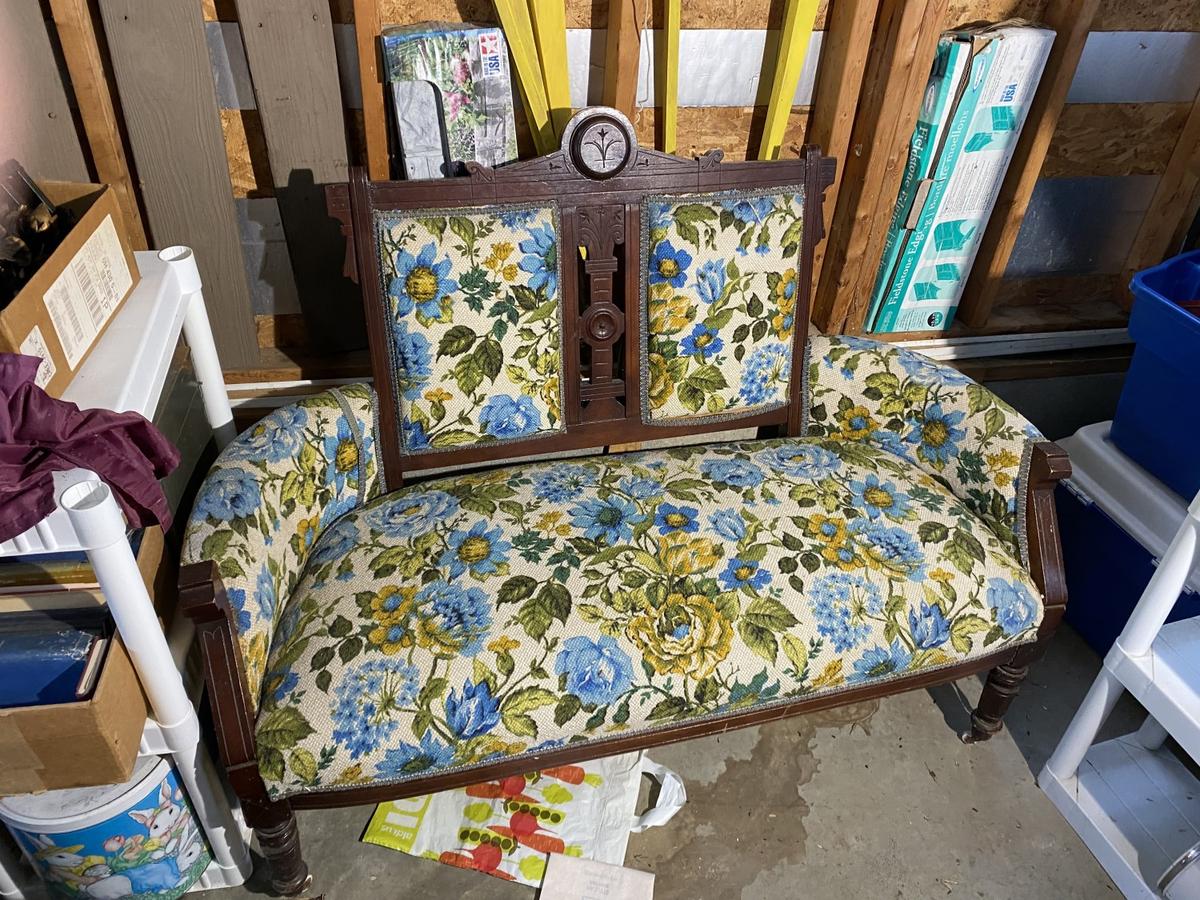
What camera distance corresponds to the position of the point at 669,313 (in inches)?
76.2

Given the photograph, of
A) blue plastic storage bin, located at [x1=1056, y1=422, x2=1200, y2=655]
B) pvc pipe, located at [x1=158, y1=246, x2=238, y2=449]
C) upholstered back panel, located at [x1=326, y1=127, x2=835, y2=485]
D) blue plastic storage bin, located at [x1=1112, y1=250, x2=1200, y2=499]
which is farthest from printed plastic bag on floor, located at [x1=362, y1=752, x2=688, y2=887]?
blue plastic storage bin, located at [x1=1112, y1=250, x2=1200, y2=499]

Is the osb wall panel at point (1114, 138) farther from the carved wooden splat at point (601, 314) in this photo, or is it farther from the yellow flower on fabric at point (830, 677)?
the yellow flower on fabric at point (830, 677)

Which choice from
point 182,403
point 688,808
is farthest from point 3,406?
point 688,808

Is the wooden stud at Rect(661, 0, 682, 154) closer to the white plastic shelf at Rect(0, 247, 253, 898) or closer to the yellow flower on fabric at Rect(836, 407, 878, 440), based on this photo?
the yellow flower on fabric at Rect(836, 407, 878, 440)

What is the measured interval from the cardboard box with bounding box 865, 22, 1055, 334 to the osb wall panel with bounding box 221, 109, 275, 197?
1.63m

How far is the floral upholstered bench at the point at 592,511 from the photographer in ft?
4.89

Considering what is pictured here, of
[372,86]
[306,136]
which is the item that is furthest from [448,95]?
[306,136]

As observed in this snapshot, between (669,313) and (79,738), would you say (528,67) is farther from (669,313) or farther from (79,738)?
(79,738)

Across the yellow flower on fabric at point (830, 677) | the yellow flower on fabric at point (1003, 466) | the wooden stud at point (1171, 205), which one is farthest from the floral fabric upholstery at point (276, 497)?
the wooden stud at point (1171, 205)

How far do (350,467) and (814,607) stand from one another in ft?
3.27

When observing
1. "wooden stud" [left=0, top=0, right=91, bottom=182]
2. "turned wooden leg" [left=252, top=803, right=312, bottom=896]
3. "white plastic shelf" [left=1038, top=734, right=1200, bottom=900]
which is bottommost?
"white plastic shelf" [left=1038, top=734, right=1200, bottom=900]

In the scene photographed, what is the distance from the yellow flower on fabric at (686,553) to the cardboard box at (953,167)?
1153 millimetres

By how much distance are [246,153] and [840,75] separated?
143cm

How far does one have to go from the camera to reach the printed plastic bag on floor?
5.76ft
